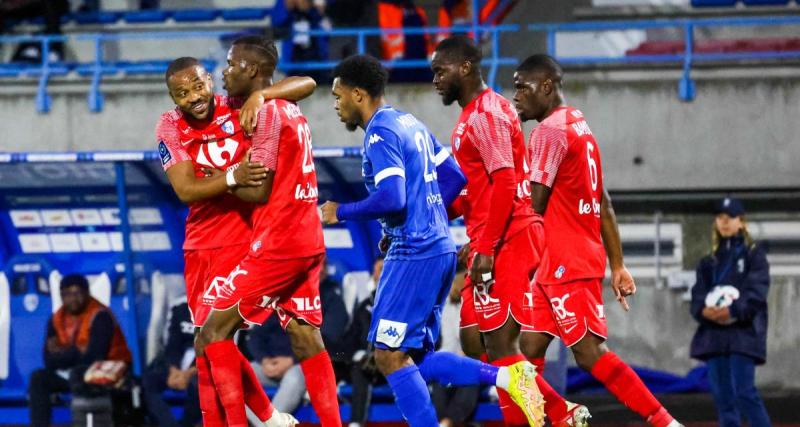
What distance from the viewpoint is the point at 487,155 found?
8164 mm

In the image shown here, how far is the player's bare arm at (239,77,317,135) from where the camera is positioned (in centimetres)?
766

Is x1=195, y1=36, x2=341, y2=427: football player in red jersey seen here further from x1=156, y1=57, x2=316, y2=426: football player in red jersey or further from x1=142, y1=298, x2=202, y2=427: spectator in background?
x1=142, y1=298, x2=202, y2=427: spectator in background

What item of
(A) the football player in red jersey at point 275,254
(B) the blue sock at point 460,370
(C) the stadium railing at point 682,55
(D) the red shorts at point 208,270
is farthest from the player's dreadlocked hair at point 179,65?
(C) the stadium railing at point 682,55

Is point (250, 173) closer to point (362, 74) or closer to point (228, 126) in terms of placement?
point (228, 126)

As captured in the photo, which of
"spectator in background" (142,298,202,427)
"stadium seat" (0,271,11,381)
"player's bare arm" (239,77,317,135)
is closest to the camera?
"player's bare arm" (239,77,317,135)

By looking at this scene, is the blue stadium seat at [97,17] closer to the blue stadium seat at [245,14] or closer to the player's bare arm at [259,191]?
the blue stadium seat at [245,14]

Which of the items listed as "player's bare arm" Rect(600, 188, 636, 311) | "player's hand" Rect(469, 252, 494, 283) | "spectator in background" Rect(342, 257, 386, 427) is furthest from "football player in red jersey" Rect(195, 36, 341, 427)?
"spectator in background" Rect(342, 257, 386, 427)

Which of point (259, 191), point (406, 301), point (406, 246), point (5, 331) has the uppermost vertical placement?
point (259, 191)

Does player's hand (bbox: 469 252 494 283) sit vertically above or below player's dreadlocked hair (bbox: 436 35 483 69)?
below

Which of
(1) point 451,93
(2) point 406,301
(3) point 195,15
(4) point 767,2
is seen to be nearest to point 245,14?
(3) point 195,15

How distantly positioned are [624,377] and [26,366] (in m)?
6.33

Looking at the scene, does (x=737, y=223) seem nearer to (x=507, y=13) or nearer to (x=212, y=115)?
(x=212, y=115)

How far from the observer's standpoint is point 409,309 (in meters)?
7.43

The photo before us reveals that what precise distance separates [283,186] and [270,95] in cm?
52
